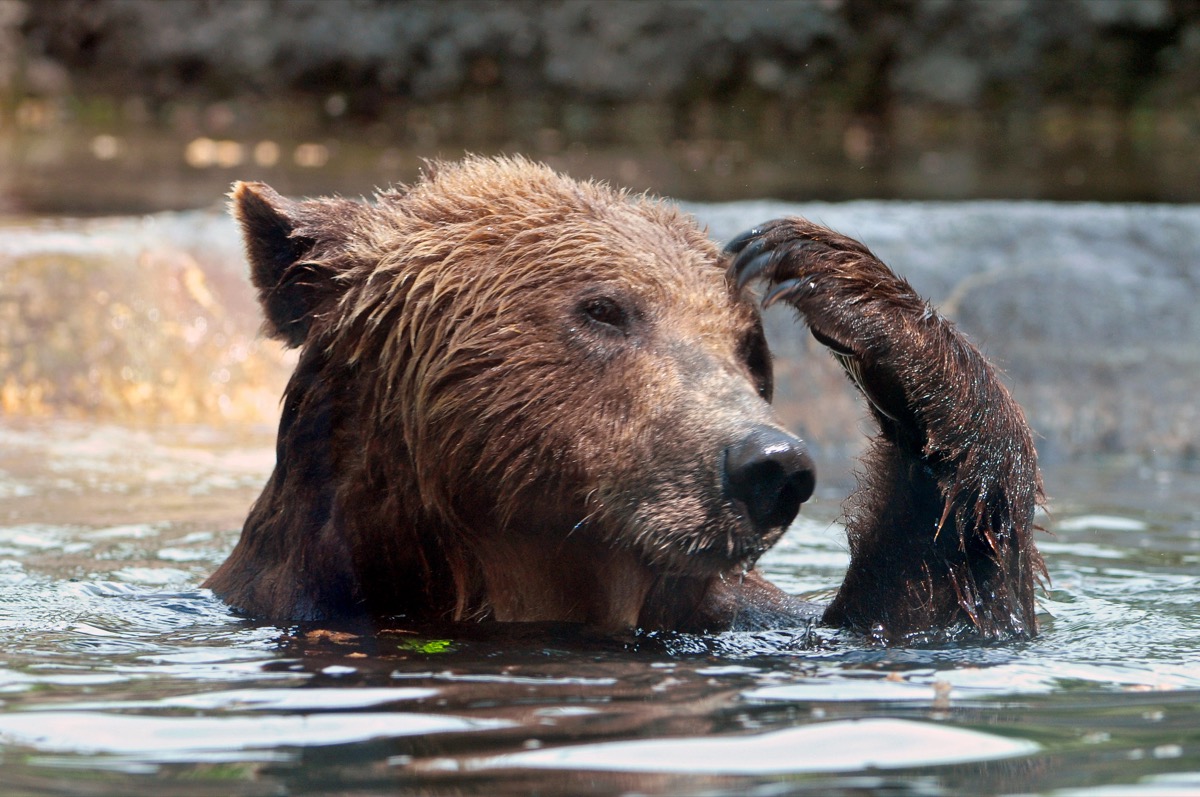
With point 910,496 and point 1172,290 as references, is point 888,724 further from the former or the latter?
point 1172,290

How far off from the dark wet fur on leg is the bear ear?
1102 mm

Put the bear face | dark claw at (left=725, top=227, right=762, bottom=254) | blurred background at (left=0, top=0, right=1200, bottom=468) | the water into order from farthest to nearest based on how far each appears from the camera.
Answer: blurred background at (left=0, top=0, right=1200, bottom=468), dark claw at (left=725, top=227, right=762, bottom=254), the bear face, the water

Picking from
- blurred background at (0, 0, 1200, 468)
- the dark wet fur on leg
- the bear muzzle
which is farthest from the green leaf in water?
blurred background at (0, 0, 1200, 468)

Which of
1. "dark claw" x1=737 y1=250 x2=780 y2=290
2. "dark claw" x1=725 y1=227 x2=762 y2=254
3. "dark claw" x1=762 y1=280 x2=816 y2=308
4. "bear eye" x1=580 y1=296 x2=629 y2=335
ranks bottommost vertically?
"bear eye" x1=580 y1=296 x2=629 y2=335

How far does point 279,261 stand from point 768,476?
1.50 m

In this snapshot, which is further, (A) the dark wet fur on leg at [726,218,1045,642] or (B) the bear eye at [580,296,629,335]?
(A) the dark wet fur on leg at [726,218,1045,642]

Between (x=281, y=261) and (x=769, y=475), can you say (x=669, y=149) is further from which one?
(x=769, y=475)

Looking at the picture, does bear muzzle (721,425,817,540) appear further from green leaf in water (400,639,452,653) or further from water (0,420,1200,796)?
green leaf in water (400,639,452,653)

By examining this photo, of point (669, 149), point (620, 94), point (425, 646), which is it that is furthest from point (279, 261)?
point (620, 94)

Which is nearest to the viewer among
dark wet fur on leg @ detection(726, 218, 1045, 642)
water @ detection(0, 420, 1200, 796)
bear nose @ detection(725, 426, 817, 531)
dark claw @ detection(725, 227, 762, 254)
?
water @ detection(0, 420, 1200, 796)

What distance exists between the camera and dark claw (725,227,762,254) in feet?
13.6

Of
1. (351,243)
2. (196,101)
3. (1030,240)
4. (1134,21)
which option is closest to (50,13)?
(196,101)

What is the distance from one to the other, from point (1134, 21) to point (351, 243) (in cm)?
1421

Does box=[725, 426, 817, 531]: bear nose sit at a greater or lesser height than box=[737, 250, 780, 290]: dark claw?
lesser
